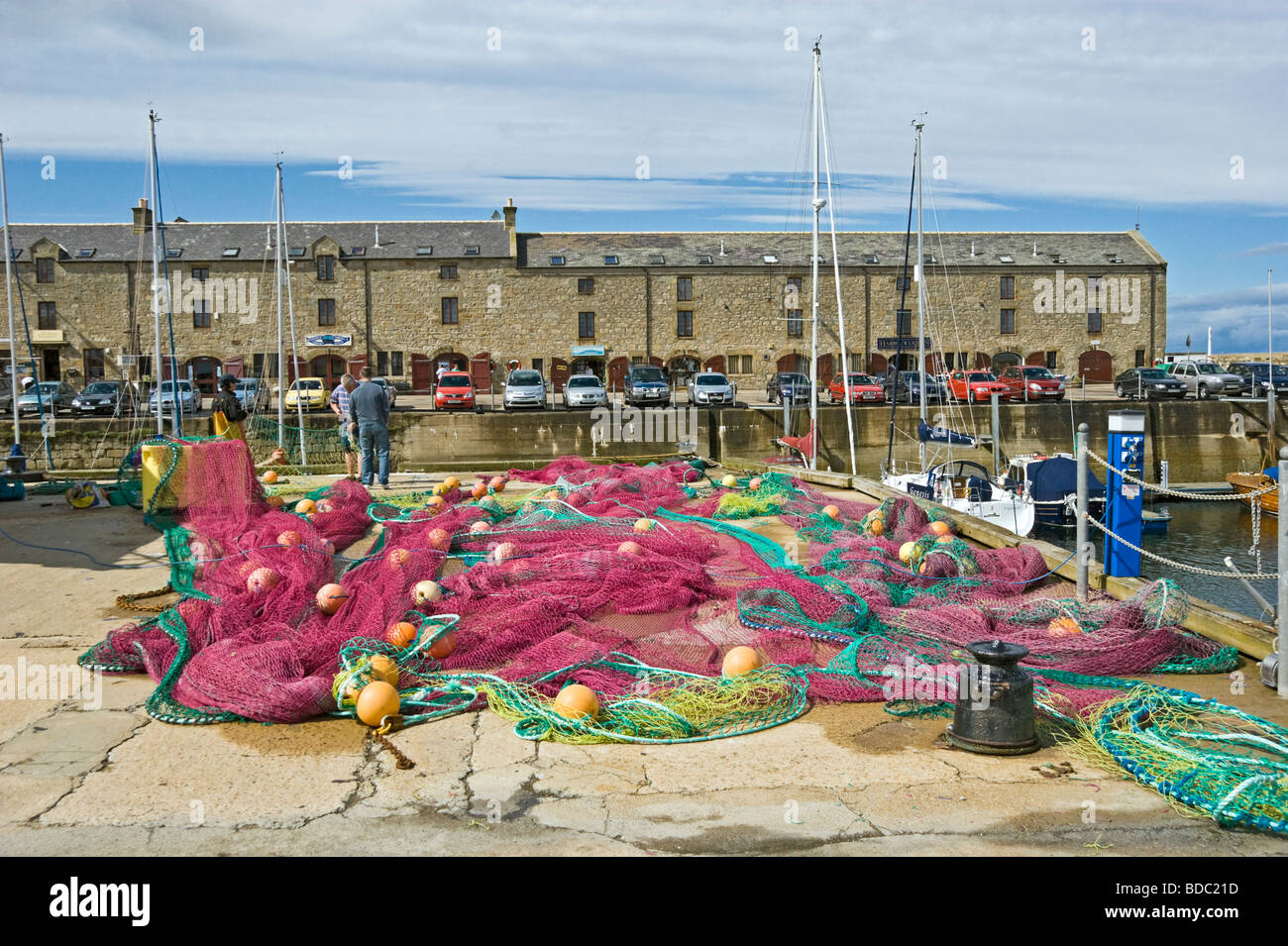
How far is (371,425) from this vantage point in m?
14.0

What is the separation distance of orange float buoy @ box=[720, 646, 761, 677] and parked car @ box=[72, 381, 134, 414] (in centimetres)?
3122

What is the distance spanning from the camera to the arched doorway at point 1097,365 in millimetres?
51719

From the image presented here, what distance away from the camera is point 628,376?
35844 millimetres

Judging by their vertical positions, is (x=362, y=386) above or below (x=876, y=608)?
above

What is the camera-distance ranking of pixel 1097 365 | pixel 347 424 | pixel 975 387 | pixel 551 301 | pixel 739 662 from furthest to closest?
pixel 1097 365 → pixel 551 301 → pixel 975 387 → pixel 347 424 → pixel 739 662

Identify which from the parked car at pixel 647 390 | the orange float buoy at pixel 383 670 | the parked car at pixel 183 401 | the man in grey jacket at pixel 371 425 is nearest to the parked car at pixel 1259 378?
the parked car at pixel 647 390

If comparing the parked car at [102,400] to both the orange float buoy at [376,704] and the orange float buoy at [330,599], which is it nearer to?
the orange float buoy at [330,599]

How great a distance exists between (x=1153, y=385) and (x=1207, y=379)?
278 cm

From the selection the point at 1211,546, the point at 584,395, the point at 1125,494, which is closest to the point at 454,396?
the point at 584,395

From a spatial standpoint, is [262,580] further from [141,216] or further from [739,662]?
[141,216]

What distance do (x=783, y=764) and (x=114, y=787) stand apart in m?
2.81

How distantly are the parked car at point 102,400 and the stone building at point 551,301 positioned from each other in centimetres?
1360
